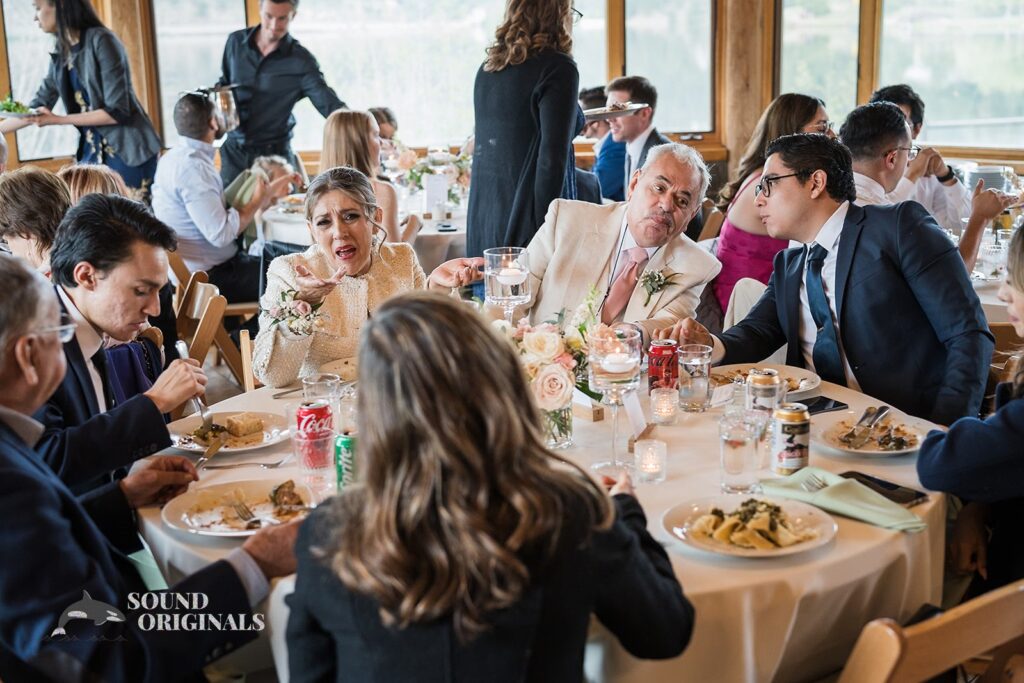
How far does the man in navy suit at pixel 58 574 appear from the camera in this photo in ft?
5.15

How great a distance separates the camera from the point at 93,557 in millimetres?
1678

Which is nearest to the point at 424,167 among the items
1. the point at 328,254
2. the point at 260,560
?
the point at 328,254

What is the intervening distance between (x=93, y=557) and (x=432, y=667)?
0.66m

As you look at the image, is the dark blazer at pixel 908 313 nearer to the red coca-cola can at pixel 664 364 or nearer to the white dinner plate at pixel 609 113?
the red coca-cola can at pixel 664 364

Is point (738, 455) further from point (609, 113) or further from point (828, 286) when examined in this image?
point (609, 113)

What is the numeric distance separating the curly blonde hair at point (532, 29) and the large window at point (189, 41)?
15.8 ft

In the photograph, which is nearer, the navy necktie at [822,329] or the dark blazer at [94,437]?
the dark blazer at [94,437]

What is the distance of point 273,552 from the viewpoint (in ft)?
5.67

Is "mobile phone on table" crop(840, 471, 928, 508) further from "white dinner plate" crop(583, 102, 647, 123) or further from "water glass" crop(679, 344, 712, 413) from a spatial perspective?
"white dinner plate" crop(583, 102, 647, 123)

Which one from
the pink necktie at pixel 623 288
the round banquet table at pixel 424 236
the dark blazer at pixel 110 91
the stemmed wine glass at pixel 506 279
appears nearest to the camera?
the stemmed wine glass at pixel 506 279

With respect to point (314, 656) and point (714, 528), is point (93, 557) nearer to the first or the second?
point (314, 656)

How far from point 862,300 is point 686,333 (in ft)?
1.71

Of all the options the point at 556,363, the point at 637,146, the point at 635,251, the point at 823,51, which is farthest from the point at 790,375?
the point at 823,51

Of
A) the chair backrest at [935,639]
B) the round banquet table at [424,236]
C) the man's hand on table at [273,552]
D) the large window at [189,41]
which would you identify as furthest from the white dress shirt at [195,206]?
the chair backrest at [935,639]
